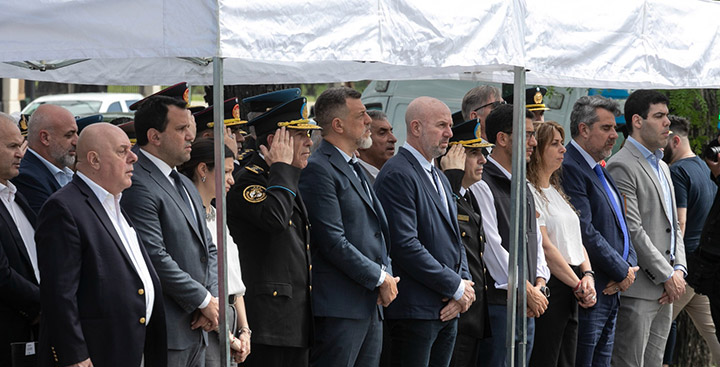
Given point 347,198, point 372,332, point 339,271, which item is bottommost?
point 372,332

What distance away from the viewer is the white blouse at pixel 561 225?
6.45 meters

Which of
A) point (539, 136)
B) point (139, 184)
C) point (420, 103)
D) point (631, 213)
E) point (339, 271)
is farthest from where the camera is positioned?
point (631, 213)

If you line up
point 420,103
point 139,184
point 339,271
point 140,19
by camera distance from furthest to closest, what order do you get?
point 420,103 → point 339,271 → point 139,184 → point 140,19

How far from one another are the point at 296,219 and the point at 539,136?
198 centimetres

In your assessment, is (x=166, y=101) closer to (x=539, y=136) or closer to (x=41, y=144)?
(x=41, y=144)

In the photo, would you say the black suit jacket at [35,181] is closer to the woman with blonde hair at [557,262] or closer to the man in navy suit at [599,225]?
the woman with blonde hair at [557,262]

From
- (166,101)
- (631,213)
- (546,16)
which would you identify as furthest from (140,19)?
(631,213)

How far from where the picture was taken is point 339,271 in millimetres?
5414

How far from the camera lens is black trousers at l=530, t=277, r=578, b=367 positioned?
643cm

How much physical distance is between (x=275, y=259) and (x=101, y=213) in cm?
114

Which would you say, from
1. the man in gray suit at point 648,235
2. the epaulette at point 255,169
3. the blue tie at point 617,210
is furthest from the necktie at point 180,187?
the man in gray suit at point 648,235

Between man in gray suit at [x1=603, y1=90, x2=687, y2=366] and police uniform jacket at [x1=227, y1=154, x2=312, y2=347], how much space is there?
9.05 ft

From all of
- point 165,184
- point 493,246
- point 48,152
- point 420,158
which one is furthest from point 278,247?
point 493,246

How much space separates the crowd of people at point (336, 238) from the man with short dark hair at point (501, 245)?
0.01 meters
